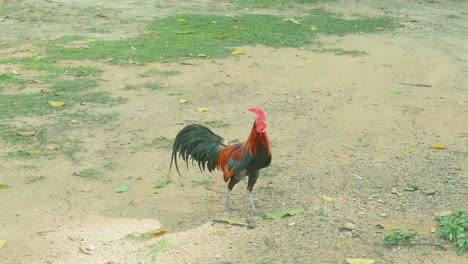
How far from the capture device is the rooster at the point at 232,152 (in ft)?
15.3

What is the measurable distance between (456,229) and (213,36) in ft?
21.6

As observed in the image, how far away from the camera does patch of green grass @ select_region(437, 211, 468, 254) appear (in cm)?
419

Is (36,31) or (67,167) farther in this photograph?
(36,31)

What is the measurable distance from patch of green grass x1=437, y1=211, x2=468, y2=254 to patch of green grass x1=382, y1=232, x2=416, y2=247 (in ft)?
0.66

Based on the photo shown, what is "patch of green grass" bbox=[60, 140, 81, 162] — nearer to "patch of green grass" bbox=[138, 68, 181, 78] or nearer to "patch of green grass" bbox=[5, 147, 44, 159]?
"patch of green grass" bbox=[5, 147, 44, 159]

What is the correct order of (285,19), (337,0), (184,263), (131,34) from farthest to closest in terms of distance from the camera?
(337,0) → (285,19) → (131,34) → (184,263)

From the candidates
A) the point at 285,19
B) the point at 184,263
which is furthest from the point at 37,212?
Result: the point at 285,19

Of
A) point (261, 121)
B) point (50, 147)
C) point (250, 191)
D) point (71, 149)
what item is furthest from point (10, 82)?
point (261, 121)

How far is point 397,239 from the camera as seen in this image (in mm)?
4293

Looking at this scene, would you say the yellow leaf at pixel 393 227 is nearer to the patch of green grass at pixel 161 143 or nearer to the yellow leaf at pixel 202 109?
the patch of green grass at pixel 161 143

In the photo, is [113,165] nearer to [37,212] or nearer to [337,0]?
[37,212]

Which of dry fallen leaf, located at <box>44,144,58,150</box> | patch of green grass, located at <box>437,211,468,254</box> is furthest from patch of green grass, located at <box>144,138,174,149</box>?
patch of green grass, located at <box>437,211,468,254</box>

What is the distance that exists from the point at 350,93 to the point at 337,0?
5.93 metres

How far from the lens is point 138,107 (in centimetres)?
730
